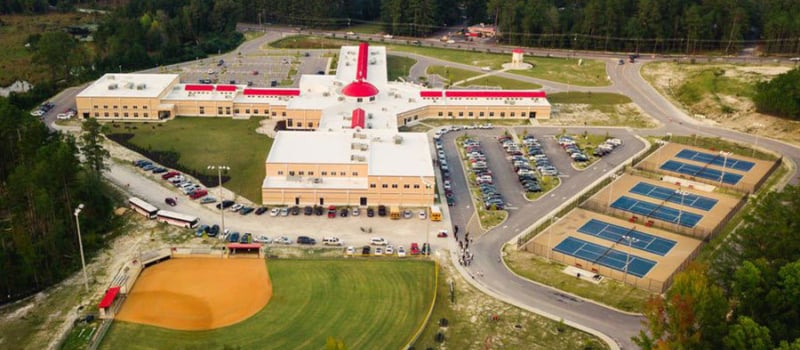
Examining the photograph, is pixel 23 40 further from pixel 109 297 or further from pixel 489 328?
pixel 489 328

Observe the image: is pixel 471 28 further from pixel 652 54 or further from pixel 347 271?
pixel 347 271

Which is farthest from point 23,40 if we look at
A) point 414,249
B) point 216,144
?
point 414,249

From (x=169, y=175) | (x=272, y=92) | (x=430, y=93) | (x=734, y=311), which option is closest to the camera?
(x=734, y=311)

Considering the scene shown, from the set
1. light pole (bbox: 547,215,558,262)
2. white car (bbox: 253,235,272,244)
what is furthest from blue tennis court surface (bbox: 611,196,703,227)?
white car (bbox: 253,235,272,244)

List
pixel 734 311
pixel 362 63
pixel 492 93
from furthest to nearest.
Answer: pixel 362 63 → pixel 492 93 → pixel 734 311

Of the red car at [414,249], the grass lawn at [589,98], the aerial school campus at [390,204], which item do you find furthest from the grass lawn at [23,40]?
the red car at [414,249]

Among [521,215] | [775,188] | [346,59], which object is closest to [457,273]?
[521,215]
